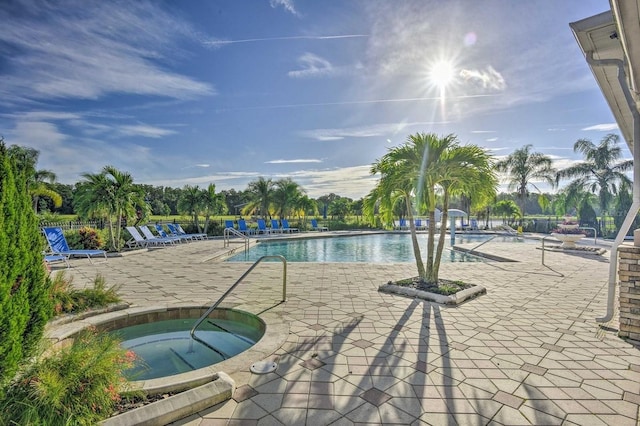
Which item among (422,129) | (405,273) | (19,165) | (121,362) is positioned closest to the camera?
(19,165)

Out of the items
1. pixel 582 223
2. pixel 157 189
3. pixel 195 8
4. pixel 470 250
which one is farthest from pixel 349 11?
pixel 157 189

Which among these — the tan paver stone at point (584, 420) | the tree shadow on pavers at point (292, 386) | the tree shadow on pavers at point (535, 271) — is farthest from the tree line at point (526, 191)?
the tan paver stone at point (584, 420)

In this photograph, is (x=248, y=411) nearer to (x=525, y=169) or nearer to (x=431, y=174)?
(x=431, y=174)

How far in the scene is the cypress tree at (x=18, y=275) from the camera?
79.9 inches

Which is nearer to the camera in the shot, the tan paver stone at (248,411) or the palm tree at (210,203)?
the tan paver stone at (248,411)

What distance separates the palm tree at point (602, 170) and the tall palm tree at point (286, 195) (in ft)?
62.3

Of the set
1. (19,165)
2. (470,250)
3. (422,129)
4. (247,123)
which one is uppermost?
(247,123)

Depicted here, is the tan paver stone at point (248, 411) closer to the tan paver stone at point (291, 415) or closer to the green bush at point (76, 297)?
the tan paver stone at point (291, 415)

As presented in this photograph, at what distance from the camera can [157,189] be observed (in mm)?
49344

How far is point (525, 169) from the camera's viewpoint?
25547 millimetres

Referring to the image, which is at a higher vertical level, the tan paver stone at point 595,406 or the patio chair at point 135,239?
the patio chair at point 135,239

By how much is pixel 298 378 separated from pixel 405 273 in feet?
18.1

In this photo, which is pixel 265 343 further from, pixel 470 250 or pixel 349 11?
pixel 470 250

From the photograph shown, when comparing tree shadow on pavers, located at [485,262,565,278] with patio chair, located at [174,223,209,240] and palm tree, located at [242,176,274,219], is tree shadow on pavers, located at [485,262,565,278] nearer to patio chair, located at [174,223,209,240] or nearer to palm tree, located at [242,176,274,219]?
patio chair, located at [174,223,209,240]
